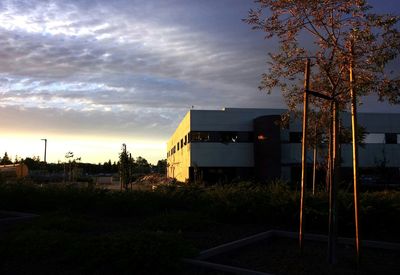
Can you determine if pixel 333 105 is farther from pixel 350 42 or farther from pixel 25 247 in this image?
pixel 25 247

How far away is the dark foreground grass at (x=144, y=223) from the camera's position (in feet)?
22.2

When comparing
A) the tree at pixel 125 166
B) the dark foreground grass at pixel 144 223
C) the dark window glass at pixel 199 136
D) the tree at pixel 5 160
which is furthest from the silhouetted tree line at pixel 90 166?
the dark foreground grass at pixel 144 223

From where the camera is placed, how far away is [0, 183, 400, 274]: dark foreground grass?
266 inches

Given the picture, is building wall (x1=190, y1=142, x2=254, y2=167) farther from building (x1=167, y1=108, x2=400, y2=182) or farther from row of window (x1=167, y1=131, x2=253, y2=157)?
row of window (x1=167, y1=131, x2=253, y2=157)

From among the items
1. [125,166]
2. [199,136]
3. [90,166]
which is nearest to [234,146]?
[199,136]

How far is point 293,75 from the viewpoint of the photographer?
7.88 m

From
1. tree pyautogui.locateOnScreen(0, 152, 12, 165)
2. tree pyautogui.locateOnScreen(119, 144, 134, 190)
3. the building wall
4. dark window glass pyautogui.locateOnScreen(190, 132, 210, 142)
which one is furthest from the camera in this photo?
tree pyautogui.locateOnScreen(0, 152, 12, 165)

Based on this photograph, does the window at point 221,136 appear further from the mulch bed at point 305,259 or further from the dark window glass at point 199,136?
the mulch bed at point 305,259

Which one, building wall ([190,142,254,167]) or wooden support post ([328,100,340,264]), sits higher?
building wall ([190,142,254,167])

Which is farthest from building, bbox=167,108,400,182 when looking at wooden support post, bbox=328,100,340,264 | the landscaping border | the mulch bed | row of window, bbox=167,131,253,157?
wooden support post, bbox=328,100,340,264

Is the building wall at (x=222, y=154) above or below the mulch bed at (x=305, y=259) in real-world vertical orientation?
above

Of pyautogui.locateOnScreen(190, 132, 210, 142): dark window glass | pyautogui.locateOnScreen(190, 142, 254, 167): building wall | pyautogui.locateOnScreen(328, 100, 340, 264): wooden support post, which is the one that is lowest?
pyautogui.locateOnScreen(328, 100, 340, 264): wooden support post

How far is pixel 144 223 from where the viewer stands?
10445 millimetres

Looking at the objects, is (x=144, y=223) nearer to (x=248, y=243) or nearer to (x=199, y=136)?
(x=248, y=243)
